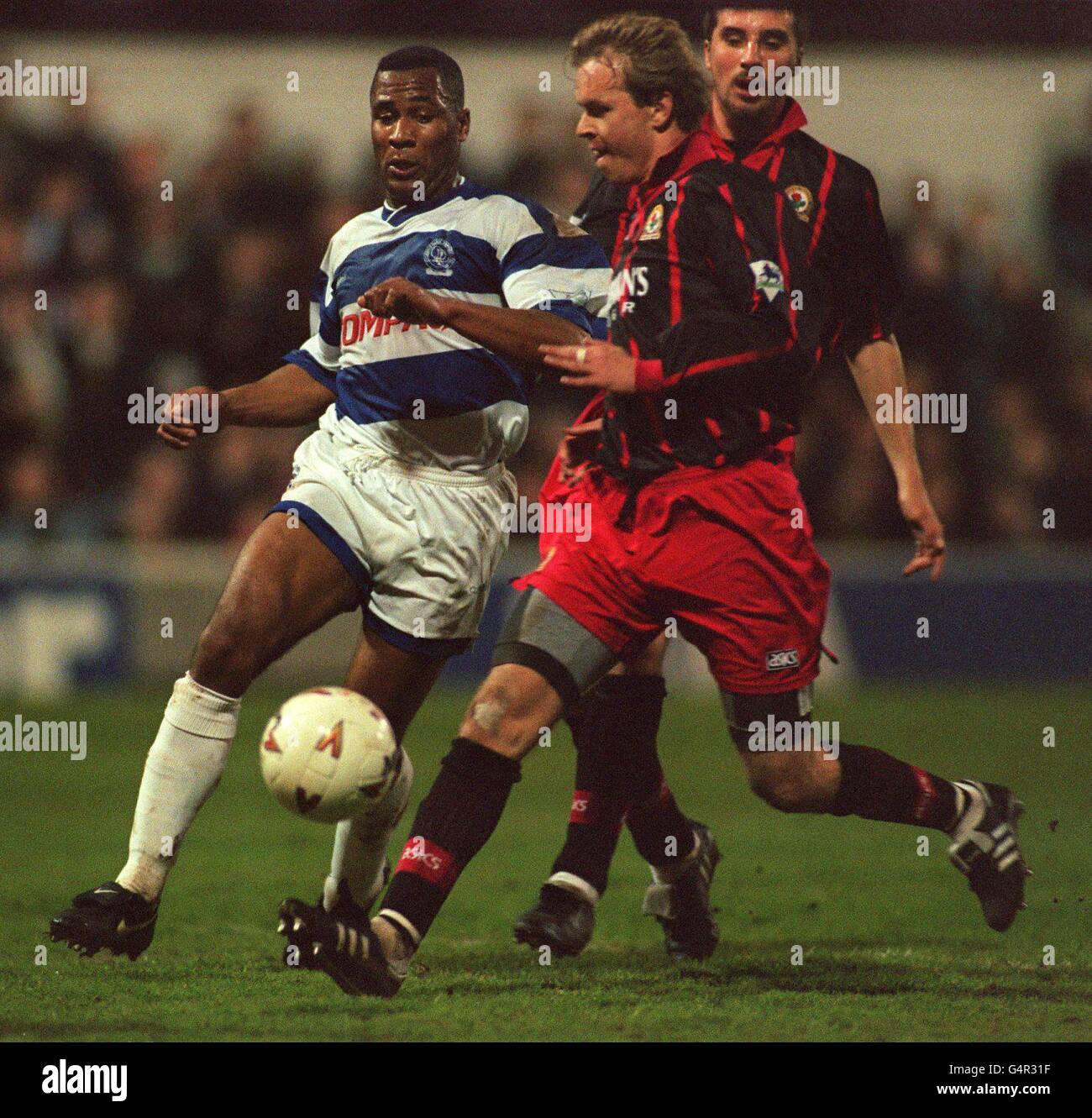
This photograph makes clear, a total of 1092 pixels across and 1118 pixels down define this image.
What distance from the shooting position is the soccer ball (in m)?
4.75

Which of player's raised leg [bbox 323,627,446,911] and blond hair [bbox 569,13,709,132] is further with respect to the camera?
player's raised leg [bbox 323,627,446,911]

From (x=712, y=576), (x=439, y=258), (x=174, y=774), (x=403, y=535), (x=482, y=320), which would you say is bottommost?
(x=174, y=774)

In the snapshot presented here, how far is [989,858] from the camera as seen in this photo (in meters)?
5.36

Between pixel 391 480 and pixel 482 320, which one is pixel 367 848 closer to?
pixel 391 480

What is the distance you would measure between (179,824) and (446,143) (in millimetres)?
1941

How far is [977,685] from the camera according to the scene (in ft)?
43.1

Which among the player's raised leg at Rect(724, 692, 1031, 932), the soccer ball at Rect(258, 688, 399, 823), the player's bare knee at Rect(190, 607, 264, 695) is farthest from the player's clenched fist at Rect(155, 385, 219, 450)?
the player's raised leg at Rect(724, 692, 1031, 932)

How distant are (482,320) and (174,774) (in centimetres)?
143

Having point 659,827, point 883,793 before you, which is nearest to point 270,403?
point 659,827

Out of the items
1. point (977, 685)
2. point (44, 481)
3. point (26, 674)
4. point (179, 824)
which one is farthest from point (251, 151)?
point (179, 824)

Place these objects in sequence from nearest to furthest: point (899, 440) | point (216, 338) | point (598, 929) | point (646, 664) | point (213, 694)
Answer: point (213, 694), point (899, 440), point (646, 664), point (598, 929), point (216, 338)

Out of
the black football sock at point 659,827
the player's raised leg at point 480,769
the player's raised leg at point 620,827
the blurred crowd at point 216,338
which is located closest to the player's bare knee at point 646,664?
the player's raised leg at point 620,827

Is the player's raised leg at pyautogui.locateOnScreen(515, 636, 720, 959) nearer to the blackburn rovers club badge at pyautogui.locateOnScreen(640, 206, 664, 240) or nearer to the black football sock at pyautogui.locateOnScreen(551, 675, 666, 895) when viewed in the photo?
the black football sock at pyautogui.locateOnScreen(551, 675, 666, 895)

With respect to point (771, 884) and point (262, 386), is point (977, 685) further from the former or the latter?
point (262, 386)
